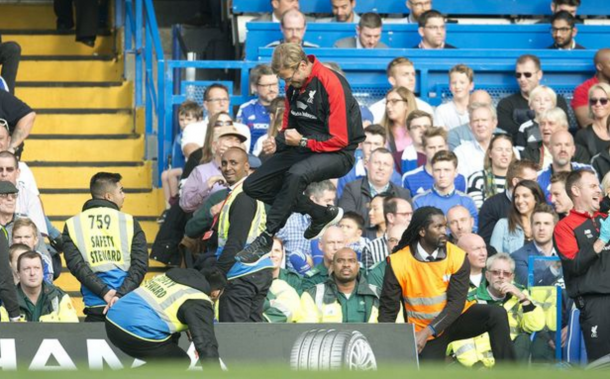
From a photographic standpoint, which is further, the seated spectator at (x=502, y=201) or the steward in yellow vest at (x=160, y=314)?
the seated spectator at (x=502, y=201)

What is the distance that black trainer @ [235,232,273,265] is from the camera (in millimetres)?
9102

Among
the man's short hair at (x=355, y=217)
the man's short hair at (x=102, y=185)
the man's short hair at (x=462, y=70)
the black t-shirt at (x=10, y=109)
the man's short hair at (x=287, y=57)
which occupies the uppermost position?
the man's short hair at (x=462, y=70)

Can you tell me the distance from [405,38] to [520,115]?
2.10 metres

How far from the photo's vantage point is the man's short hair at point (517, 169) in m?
11.9

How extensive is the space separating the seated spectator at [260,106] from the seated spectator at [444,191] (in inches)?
70.3

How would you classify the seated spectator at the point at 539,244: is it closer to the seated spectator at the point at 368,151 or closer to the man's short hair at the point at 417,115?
the seated spectator at the point at 368,151

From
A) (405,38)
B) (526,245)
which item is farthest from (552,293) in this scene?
(405,38)

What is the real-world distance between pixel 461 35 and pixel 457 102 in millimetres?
2227

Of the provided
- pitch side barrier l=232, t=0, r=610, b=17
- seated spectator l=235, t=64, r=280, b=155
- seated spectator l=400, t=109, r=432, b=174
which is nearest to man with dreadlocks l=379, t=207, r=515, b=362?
seated spectator l=400, t=109, r=432, b=174

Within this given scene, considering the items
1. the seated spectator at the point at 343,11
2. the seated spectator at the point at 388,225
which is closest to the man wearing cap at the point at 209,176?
the seated spectator at the point at 388,225

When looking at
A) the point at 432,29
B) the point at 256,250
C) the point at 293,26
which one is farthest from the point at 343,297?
the point at 432,29

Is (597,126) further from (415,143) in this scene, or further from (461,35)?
(461,35)

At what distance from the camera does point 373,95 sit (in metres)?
13.9

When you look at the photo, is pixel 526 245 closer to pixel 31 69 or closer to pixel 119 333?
pixel 119 333
